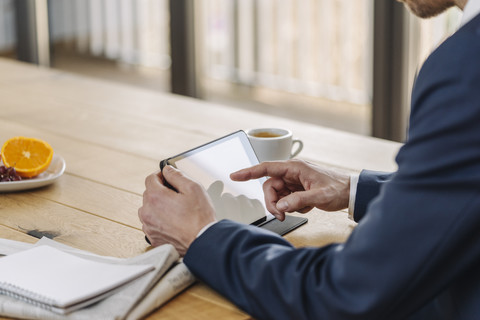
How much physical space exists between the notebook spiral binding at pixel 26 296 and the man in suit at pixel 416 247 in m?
0.23

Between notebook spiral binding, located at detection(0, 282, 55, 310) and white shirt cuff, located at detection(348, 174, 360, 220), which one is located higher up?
white shirt cuff, located at detection(348, 174, 360, 220)

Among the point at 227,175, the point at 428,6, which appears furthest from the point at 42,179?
the point at 428,6

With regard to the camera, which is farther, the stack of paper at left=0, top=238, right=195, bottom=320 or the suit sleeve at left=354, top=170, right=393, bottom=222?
the suit sleeve at left=354, top=170, right=393, bottom=222

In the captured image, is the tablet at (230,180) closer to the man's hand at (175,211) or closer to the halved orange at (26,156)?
the man's hand at (175,211)

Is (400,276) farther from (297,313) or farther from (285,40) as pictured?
(285,40)

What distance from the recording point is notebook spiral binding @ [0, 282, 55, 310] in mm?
937

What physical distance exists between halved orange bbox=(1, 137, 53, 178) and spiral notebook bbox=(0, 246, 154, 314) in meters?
0.40

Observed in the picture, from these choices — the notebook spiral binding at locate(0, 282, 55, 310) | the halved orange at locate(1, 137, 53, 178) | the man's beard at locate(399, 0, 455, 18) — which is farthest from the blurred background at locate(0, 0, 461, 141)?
the notebook spiral binding at locate(0, 282, 55, 310)

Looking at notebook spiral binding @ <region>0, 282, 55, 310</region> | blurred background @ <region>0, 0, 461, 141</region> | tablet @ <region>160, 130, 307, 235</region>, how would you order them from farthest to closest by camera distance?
1. blurred background @ <region>0, 0, 461, 141</region>
2. tablet @ <region>160, 130, 307, 235</region>
3. notebook spiral binding @ <region>0, 282, 55, 310</region>

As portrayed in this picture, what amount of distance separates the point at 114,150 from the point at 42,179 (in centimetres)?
31

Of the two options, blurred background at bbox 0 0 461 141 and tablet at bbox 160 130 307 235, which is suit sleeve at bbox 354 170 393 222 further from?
blurred background at bbox 0 0 461 141

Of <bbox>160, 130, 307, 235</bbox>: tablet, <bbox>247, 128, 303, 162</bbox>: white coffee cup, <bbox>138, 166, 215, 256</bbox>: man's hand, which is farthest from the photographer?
<bbox>247, 128, 303, 162</bbox>: white coffee cup

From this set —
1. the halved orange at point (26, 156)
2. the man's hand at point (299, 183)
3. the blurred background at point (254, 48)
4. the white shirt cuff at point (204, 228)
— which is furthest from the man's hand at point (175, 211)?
the blurred background at point (254, 48)

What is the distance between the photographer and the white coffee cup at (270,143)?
1407mm
